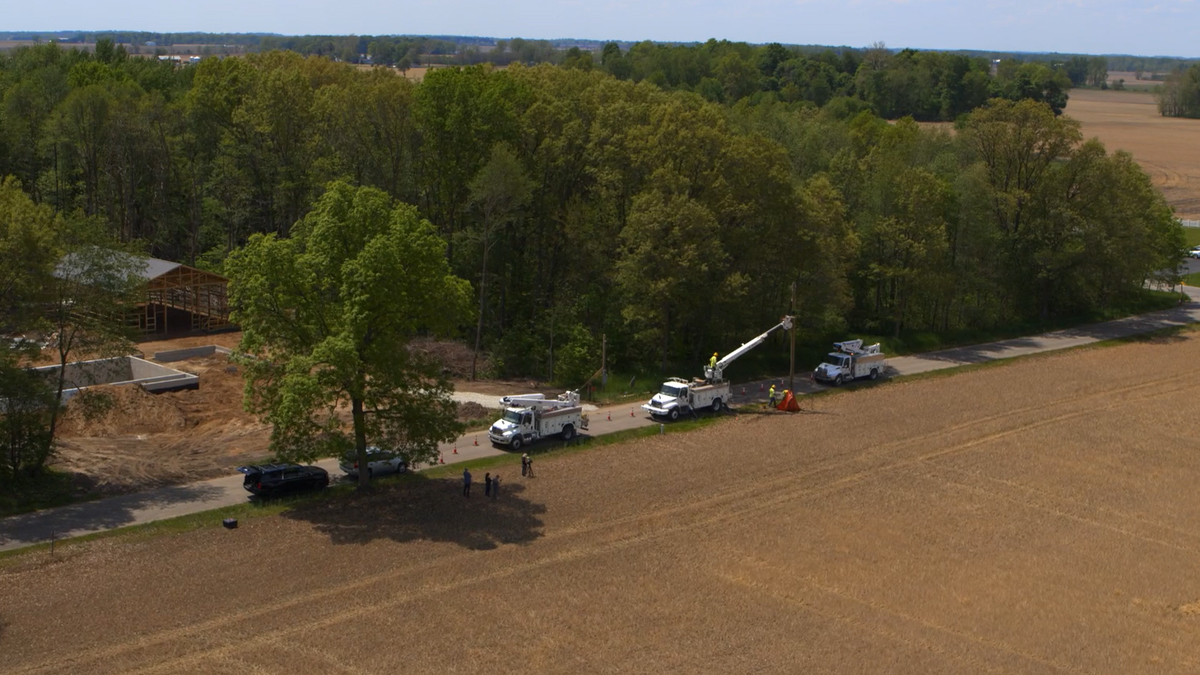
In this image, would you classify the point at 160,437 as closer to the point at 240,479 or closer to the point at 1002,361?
the point at 240,479

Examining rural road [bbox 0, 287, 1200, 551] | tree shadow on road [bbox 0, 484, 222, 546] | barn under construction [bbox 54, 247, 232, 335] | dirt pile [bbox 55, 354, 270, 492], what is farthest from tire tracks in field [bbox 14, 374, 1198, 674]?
barn under construction [bbox 54, 247, 232, 335]

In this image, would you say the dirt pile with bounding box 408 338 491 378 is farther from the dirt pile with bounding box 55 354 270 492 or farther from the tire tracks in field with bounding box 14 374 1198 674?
the tire tracks in field with bounding box 14 374 1198 674

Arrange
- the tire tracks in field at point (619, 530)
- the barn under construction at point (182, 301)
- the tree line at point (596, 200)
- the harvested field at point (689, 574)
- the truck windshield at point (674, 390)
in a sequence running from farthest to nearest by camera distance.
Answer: the barn under construction at point (182, 301) → the tree line at point (596, 200) → the truck windshield at point (674, 390) → the harvested field at point (689, 574) → the tire tracks in field at point (619, 530)

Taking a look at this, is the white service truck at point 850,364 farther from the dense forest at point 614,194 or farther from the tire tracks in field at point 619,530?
the tire tracks in field at point 619,530

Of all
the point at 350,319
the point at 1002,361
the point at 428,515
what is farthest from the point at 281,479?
the point at 1002,361

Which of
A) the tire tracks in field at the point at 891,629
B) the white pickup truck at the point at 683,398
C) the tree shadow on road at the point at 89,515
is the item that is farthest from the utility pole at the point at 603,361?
the tire tracks in field at the point at 891,629
